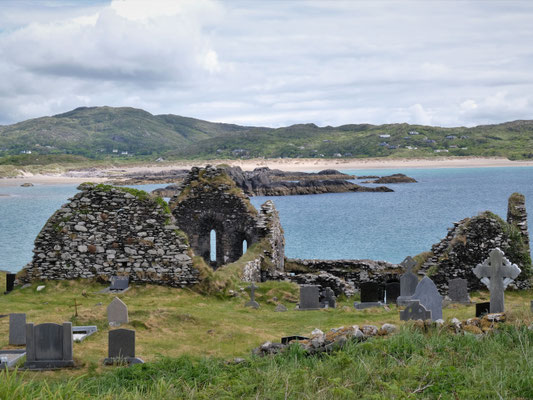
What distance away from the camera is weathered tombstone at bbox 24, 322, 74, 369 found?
33.8 ft

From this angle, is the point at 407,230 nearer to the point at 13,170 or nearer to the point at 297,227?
the point at 297,227

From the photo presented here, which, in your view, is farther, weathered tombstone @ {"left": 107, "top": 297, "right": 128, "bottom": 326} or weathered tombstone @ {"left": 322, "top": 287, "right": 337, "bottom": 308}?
weathered tombstone @ {"left": 322, "top": 287, "right": 337, "bottom": 308}

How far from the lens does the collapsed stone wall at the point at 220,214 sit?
78.3ft

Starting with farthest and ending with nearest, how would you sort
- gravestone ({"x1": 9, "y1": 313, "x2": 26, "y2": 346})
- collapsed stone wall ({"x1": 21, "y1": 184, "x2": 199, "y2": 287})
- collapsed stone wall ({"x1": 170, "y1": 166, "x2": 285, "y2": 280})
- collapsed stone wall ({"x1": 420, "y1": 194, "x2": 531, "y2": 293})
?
collapsed stone wall ({"x1": 170, "y1": 166, "x2": 285, "y2": 280}), collapsed stone wall ({"x1": 420, "y1": 194, "x2": 531, "y2": 293}), collapsed stone wall ({"x1": 21, "y1": 184, "x2": 199, "y2": 287}), gravestone ({"x1": 9, "y1": 313, "x2": 26, "y2": 346})

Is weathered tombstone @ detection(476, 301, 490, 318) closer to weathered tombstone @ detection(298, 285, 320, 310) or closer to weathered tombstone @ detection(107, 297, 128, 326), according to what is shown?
weathered tombstone @ detection(298, 285, 320, 310)

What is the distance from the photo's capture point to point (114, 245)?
17359 mm

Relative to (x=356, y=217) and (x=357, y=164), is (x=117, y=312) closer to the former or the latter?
(x=356, y=217)

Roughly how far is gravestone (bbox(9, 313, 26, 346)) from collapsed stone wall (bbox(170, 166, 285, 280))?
12197 millimetres

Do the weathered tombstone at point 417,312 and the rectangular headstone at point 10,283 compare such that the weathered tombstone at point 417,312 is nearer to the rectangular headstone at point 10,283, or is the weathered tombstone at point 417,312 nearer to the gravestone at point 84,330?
the gravestone at point 84,330

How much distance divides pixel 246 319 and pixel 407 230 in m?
57.2

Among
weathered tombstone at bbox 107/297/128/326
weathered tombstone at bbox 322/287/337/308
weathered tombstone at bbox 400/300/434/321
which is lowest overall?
weathered tombstone at bbox 322/287/337/308

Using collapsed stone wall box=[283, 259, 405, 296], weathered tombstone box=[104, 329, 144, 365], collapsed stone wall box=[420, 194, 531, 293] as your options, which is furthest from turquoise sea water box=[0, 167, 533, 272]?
weathered tombstone box=[104, 329, 144, 365]

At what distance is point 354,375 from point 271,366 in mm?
1371

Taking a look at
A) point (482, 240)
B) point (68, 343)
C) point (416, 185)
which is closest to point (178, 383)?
point (68, 343)
